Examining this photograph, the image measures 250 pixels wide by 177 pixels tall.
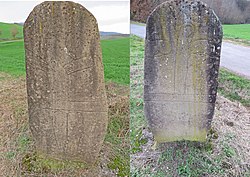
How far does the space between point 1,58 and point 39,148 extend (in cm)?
809

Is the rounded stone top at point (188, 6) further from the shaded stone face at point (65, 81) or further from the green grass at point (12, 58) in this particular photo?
the green grass at point (12, 58)

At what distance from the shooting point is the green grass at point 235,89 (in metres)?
4.99

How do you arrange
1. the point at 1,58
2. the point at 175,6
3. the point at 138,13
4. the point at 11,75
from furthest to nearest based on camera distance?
the point at 138,13
the point at 1,58
the point at 11,75
the point at 175,6

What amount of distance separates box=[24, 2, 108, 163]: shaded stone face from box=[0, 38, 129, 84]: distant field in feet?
7.26

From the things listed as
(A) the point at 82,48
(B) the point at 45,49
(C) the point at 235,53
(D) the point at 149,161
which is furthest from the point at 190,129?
(C) the point at 235,53

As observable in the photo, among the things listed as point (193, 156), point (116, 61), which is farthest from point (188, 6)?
point (116, 61)

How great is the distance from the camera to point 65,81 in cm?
238

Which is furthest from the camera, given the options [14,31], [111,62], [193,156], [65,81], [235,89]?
[14,31]

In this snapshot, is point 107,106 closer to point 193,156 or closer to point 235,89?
point 193,156

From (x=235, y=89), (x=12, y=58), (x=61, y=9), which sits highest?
(x=61, y=9)

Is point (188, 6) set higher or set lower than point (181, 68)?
higher

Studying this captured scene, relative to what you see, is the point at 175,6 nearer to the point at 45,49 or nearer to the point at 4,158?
the point at 45,49

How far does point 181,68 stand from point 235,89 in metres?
3.22

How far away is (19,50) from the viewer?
434 inches
